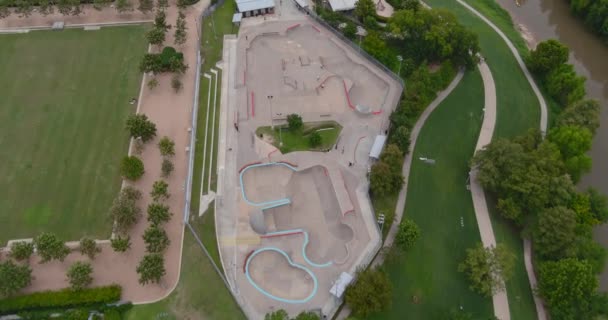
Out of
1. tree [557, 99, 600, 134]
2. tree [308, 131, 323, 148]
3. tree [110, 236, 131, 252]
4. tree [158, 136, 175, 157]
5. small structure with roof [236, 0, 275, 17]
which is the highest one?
tree [557, 99, 600, 134]

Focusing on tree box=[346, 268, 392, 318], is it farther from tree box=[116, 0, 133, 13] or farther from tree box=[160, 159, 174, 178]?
tree box=[116, 0, 133, 13]

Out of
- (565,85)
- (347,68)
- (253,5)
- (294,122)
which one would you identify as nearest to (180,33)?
(253,5)

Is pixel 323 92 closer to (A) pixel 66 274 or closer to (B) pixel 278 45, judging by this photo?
(B) pixel 278 45

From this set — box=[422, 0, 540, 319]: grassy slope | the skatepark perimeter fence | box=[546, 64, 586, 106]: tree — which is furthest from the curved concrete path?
the skatepark perimeter fence

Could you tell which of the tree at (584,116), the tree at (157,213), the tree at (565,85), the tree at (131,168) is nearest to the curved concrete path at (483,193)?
the tree at (565,85)

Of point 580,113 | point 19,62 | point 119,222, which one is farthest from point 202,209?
point 580,113
